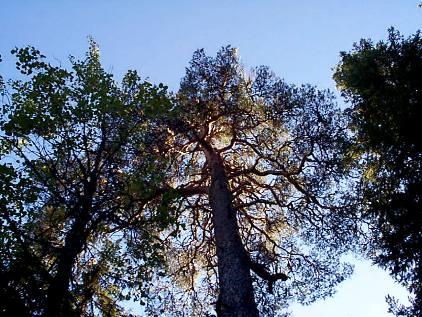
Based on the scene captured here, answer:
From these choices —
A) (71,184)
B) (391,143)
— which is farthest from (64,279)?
(391,143)

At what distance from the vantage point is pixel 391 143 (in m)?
12.0

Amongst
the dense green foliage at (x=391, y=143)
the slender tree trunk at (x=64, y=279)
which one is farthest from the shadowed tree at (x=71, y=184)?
the dense green foliage at (x=391, y=143)

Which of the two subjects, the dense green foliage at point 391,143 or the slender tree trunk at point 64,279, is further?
the dense green foliage at point 391,143

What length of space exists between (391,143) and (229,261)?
5.51 m

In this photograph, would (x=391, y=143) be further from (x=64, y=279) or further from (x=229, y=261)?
(x=64, y=279)

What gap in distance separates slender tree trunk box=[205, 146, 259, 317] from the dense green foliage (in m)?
3.67

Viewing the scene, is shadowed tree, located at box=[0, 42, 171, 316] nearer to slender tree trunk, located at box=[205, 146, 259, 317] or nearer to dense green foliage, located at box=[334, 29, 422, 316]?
slender tree trunk, located at box=[205, 146, 259, 317]

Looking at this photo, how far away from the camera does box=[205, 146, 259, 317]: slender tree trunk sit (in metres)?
10.0

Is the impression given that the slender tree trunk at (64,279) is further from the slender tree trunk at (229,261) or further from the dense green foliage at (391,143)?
the dense green foliage at (391,143)

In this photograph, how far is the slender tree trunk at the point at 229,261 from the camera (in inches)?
394

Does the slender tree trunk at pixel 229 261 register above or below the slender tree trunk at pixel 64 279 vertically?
above

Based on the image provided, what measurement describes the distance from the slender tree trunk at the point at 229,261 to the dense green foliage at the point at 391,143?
3.67 metres

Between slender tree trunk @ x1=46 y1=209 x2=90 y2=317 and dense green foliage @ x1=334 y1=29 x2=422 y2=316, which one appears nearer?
slender tree trunk @ x1=46 y1=209 x2=90 y2=317

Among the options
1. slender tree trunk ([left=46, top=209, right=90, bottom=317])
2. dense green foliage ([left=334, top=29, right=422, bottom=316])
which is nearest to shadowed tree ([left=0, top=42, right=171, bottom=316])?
slender tree trunk ([left=46, top=209, right=90, bottom=317])
